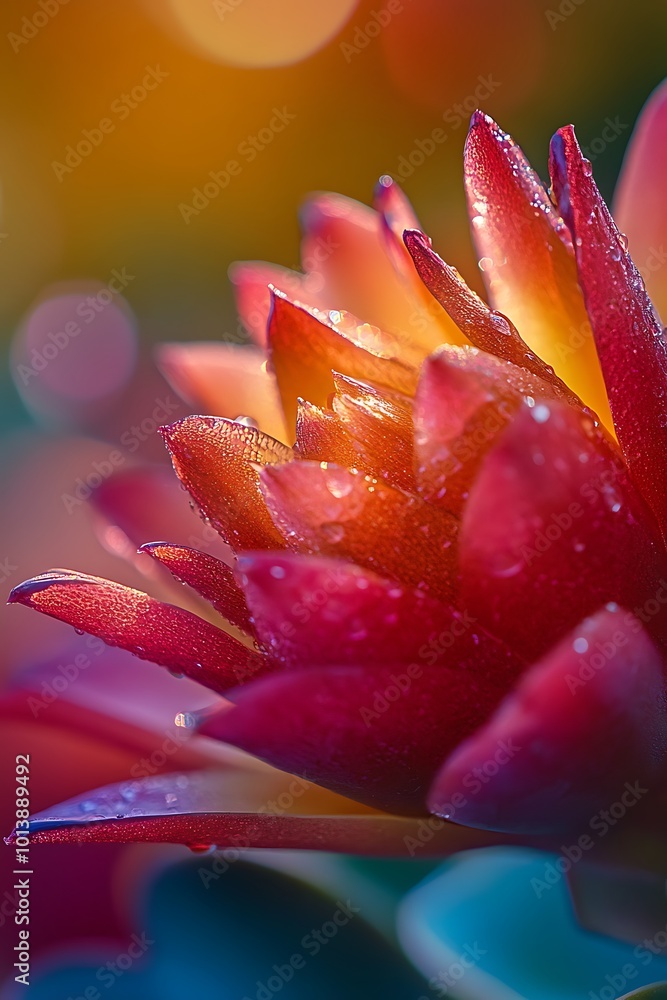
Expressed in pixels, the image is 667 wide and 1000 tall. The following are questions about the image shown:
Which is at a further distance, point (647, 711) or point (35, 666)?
A: point (35, 666)

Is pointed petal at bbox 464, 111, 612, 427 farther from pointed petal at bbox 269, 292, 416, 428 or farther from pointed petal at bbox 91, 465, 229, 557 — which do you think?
pointed petal at bbox 91, 465, 229, 557

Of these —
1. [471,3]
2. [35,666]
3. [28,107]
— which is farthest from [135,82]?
[35,666]

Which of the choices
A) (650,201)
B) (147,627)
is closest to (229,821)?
(147,627)

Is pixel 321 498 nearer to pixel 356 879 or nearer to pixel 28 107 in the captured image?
pixel 356 879

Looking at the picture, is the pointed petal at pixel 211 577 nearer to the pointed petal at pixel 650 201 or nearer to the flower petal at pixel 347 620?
the flower petal at pixel 347 620

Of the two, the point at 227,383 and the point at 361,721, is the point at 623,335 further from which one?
the point at 227,383

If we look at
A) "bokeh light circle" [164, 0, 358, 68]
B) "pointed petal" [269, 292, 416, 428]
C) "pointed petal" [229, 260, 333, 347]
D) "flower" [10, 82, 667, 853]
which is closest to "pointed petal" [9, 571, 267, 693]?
"flower" [10, 82, 667, 853]
